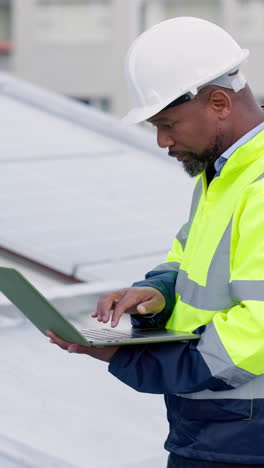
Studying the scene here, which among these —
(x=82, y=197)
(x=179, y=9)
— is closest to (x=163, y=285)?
(x=82, y=197)

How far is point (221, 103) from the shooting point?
7.93 ft

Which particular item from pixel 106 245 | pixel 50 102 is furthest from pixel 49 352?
pixel 50 102

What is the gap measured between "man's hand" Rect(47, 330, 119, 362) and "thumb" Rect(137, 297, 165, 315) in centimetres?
14

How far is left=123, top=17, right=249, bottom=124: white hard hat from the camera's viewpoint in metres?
2.43

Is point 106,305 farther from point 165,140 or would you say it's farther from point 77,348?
point 165,140

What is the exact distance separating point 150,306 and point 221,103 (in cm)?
48

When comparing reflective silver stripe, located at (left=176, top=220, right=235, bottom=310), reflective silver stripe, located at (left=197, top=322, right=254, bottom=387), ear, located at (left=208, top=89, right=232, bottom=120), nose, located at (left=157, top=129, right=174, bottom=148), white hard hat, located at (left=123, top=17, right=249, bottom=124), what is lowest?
reflective silver stripe, located at (left=197, top=322, right=254, bottom=387)

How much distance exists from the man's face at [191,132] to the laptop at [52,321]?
0.39 meters

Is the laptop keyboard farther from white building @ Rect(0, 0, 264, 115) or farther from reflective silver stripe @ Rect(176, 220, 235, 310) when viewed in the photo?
white building @ Rect(0, 0, 264, 115)

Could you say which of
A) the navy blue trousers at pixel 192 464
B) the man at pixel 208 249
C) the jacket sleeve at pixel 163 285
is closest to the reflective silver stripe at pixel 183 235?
the jacket sleeve at pixel 163 285

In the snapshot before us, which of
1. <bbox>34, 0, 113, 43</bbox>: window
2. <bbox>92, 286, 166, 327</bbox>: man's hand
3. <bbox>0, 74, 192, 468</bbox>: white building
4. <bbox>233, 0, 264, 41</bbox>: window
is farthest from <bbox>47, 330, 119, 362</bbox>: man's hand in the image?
<bbox>34, 0, 113, 43</bbox>: window

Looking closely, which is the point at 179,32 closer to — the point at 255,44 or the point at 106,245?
the point at 106,245

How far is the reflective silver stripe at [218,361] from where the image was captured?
230 cm

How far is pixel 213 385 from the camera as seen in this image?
2350mm
